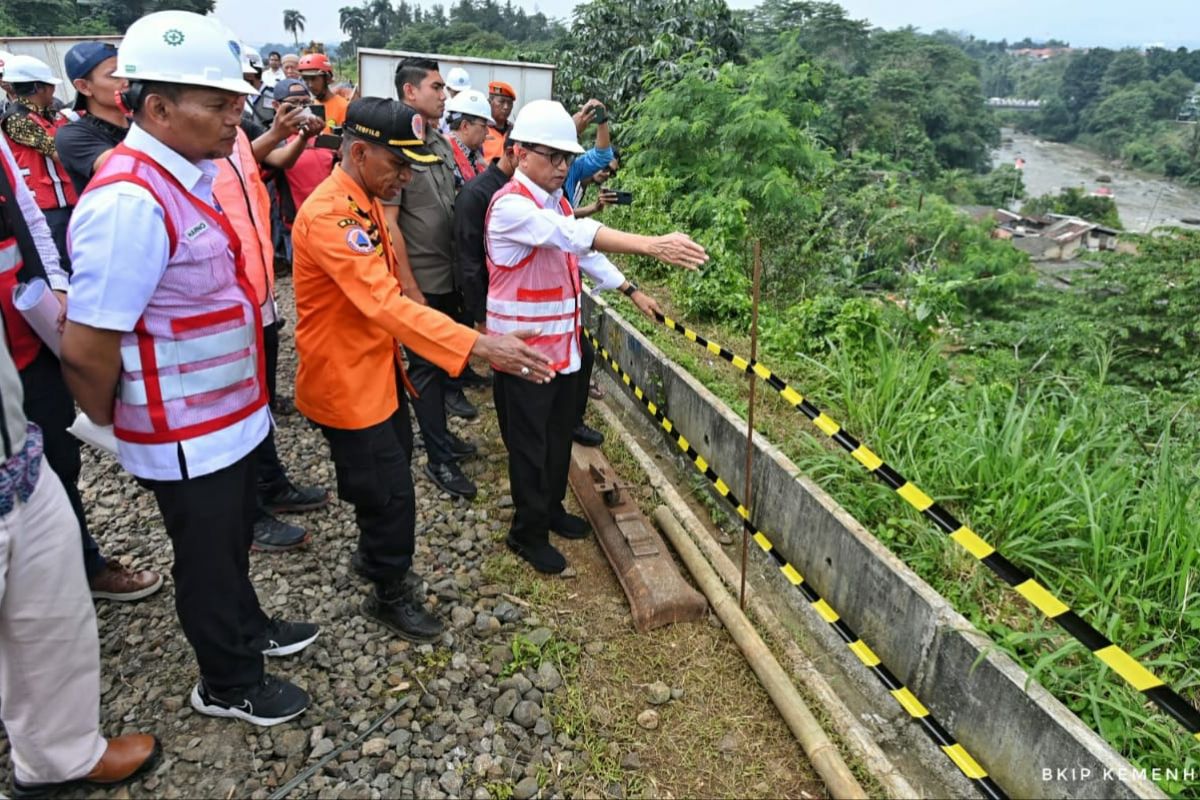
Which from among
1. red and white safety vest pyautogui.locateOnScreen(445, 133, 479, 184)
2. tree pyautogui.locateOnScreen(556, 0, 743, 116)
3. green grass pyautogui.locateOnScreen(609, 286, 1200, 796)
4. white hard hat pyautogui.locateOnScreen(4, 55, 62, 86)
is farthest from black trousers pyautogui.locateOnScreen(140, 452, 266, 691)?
tree pyautogui.locateOnScreen(556, 0, 743, 116)

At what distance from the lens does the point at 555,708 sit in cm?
284

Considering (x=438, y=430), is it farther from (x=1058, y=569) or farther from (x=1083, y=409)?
(x=1083, y=409)

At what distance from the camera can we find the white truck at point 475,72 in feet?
43.7

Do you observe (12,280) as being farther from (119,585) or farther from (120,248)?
(119,585)

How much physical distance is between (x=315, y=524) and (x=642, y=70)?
459 inches

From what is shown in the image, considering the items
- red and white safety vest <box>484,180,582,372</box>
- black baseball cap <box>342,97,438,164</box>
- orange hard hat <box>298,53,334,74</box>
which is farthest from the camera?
orange hard hat <box>298,53,334,74</box>

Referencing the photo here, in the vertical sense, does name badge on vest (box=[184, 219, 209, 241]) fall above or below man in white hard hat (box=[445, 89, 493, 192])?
below

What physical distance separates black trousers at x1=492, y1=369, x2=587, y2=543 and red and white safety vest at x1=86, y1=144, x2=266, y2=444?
1.34m

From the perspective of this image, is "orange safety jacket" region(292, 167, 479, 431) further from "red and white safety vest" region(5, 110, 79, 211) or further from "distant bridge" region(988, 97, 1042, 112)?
"distant bridge" region(988, 97, 1042, 112)

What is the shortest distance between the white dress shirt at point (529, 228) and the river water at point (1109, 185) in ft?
171

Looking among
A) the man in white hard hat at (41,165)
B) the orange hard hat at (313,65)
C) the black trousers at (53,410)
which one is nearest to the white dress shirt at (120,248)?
the black trousers at (53,410)

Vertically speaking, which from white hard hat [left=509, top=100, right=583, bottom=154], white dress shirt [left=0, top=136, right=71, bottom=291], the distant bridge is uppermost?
the distant bridge

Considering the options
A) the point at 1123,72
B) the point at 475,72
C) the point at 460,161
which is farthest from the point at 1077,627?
the point at 1123,72

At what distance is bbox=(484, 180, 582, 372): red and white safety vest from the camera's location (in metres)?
3.25
